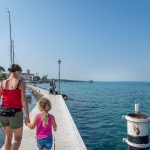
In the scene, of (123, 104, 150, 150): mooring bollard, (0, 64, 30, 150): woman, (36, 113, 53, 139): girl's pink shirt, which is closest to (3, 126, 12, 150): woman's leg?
(0, 64, 30, 150): woman

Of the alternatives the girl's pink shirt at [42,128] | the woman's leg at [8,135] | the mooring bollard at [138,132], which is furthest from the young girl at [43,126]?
Result: the mooring bollard at [138,132]

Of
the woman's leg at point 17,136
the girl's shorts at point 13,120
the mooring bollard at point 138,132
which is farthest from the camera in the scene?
the mooring bollard at point 138,132

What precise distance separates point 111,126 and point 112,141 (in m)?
4.32

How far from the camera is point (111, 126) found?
17.2 m

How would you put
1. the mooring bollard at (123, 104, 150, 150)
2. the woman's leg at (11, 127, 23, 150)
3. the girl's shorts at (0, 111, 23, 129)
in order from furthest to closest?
1. the mooring bollard at (123, 104, 150, 150)
2. the woman's leg at (11, 127, 23, 150)
3. the girl's shorts at (0, 111, 23, 129)

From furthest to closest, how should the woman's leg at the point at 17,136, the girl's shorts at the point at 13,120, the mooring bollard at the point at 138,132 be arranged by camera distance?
the mooring bollard at the point at 138,132
the woman's leg at the point at 17,136
the girl's shorts at the point at 13,120

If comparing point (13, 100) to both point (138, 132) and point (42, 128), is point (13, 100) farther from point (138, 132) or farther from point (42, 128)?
point (138, 132)

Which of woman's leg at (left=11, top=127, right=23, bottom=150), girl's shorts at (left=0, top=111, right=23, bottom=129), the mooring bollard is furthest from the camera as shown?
the mooring bollard

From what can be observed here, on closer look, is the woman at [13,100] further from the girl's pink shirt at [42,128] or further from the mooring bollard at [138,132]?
the mooring bollard at [138,132]

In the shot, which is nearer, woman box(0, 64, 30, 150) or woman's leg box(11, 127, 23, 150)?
woman box(0, 64, 30, 150)

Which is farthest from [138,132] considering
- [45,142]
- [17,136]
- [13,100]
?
[13,100]

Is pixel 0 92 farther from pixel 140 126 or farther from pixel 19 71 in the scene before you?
pixel 140 126

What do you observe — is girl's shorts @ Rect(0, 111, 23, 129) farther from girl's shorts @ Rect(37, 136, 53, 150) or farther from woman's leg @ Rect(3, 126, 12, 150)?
girl's shorts @ Rect(37, 136, 53, 150)

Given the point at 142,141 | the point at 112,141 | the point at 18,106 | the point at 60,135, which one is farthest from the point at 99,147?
the point at 18,106
